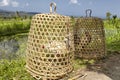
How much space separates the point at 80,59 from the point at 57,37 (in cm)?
241

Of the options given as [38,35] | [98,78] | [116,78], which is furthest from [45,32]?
[116,78]

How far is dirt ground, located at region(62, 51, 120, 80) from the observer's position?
228 inches

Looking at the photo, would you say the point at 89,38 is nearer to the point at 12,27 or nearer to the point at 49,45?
the point at 49,45

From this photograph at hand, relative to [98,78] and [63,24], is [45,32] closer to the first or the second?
[63,24]

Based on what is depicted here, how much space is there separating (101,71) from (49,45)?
1.82 meters

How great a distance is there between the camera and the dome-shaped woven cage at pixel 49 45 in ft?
18.1

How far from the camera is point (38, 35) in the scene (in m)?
5.56

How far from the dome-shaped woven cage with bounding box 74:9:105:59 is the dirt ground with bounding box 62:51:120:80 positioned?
402 millimetres

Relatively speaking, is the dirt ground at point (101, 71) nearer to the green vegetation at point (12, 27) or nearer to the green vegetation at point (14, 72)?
the green vegetation at point (14, 72)

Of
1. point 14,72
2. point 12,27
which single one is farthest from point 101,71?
point 12,27

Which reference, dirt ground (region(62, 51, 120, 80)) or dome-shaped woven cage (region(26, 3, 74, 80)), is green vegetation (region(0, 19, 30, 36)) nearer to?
dirt ground (region(62, 51, 120, 80))

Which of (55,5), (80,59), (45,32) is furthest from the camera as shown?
(80,59)

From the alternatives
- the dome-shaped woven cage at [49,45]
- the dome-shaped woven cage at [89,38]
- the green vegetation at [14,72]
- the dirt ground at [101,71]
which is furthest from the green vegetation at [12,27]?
the dome-shaped woven cage at [49,45]

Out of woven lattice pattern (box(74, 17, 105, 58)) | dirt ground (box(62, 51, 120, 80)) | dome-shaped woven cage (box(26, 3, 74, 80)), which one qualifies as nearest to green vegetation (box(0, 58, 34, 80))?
dome-shaped woven cage (box(26, 3, 74, 80))
